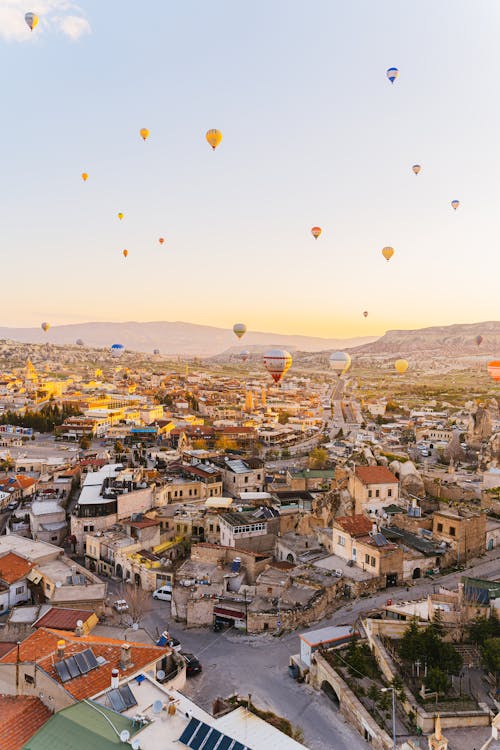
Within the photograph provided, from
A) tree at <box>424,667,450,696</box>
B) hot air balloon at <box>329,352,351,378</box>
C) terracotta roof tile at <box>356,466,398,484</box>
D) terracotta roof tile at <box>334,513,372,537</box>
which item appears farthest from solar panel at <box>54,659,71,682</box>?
hot air balloon at <box>329,352,351,378</box>

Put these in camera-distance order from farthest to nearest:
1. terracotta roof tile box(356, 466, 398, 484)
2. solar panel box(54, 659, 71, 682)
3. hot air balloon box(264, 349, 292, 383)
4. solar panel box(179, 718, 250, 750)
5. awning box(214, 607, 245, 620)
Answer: hot air balloon box(264, 349, 292, 383) → terracotta roof tile box(356, 466, 398, 484) → awning box(214, 607, 245, 620) → solar panel box(54, 659, 71, 682) → solar panel box(179, 718, 250, 750)

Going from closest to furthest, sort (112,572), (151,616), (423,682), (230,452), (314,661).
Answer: (423,682)
(314,661)
(151,616)
(112,572)
(230,452)

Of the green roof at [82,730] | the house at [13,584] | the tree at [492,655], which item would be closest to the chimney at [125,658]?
the green roof at [82,730]

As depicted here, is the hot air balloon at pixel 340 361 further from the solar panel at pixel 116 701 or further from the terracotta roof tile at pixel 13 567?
the solar panel at pixel 116 701

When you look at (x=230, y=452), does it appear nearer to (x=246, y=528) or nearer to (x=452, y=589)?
(x=246, y=528)

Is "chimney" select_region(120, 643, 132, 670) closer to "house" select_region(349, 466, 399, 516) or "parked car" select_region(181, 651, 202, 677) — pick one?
"parked car" select_region(181, 651, 202, 677)

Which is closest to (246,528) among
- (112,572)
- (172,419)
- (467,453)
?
(112,572)

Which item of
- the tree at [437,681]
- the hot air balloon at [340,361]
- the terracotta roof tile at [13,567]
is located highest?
the hot air balloon at [340,361]
